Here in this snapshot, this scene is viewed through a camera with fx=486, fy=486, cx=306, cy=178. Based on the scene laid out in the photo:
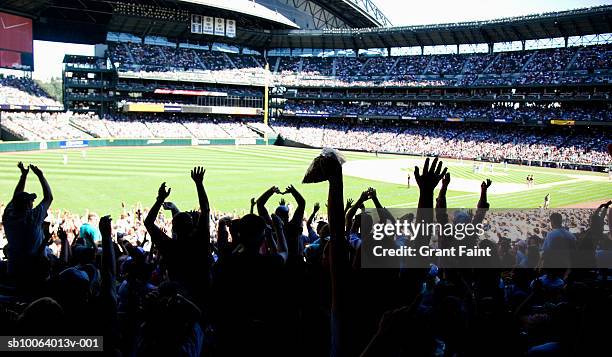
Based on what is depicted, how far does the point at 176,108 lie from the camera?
8194cm

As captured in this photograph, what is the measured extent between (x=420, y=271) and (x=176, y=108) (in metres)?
82.2

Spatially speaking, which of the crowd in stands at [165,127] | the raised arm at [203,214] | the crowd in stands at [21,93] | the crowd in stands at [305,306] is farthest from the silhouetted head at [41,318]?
the crowd in stands at [21,93]

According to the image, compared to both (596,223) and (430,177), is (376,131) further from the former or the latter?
(430,177)

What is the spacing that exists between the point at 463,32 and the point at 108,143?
5524 cm

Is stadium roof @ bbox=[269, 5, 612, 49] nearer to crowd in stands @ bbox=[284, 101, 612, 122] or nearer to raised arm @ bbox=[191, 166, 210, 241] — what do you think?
crowd in stands @ bbox=[284, 101, 612, 122]

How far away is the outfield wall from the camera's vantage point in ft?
172

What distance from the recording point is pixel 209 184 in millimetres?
33375

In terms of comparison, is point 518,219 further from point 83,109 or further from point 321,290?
point 83,109

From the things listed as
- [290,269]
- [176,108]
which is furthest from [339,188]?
[176,108]

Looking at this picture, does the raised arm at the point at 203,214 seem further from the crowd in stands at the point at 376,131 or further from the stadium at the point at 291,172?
the crowd in stands at the point at 376,131

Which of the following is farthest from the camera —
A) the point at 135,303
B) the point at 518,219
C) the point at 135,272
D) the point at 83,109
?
the point at 83,109

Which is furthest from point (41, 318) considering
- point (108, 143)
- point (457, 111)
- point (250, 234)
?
point (457, 111)

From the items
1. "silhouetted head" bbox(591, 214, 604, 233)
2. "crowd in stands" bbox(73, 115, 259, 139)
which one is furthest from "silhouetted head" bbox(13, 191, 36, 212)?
"crowd in stands" bbox(73, 115, 259, 139)

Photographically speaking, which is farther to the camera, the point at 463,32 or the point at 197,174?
the point at 463,32
